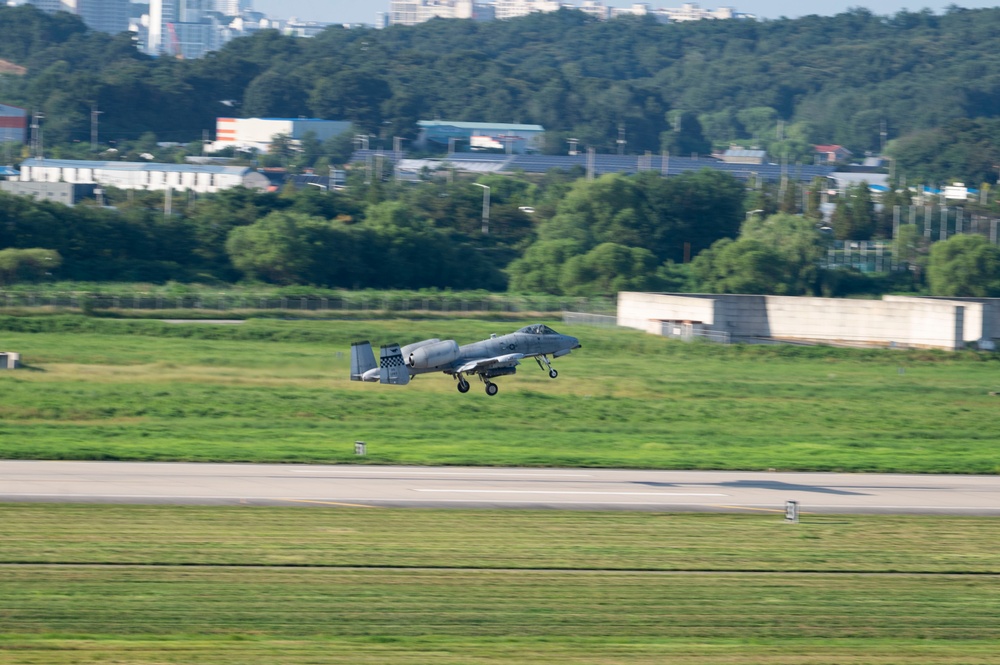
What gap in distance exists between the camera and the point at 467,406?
6206cm

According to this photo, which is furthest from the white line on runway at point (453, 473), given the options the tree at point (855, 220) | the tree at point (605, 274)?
the tree at point (855, 220)

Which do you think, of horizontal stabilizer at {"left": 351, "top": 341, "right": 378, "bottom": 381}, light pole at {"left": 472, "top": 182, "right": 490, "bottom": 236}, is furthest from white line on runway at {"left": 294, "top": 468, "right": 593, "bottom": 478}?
light pole at {"left": 472, "top": 182, "right": 490, "bottom": 236}

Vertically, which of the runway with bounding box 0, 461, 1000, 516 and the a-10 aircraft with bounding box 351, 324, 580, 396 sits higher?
the a-10 aircraft with bounding box 351, 324, 580, 396

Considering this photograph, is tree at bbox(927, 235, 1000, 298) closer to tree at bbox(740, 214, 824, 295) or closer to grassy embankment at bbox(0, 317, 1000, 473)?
tree at bbox(740, 214, 824, 295)

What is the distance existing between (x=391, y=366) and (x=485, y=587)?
46.6 feet

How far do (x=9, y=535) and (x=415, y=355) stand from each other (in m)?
15.6

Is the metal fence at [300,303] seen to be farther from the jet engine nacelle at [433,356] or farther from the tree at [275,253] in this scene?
the jet engine nacelle at [433,356]

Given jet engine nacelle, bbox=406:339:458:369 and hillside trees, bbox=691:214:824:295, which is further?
hillside trees, bbox=691:214:824:295

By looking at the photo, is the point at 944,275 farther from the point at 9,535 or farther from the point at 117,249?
the point at 9,535

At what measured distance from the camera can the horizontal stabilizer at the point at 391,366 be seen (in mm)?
43938

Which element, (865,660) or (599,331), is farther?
(599,331)

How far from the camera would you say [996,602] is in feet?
103

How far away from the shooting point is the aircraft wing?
1800 inches

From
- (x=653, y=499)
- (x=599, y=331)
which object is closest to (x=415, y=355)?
(x=653, y=499)
